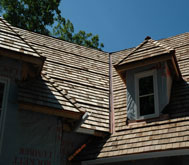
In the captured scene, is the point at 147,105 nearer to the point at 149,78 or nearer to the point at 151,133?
the point at 149,78

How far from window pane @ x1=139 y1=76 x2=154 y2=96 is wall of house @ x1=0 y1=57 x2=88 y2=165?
3.06 metres

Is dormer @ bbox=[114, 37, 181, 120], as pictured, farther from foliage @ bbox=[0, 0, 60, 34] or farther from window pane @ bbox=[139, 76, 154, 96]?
foliage @ bbox=[0, 0, 60, 34]

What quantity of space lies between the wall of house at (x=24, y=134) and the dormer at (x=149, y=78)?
276cm

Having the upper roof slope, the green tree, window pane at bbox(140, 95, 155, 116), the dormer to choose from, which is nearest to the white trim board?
the upper roof slope

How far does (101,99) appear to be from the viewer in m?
10.7

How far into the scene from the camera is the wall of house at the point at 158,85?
357 inches

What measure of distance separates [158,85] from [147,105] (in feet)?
2.25

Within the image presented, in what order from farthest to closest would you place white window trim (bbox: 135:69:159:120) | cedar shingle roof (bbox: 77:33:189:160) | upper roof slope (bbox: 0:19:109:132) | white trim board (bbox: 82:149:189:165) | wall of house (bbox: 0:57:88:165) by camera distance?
white window trim (bbox: 135:69:159:120) → upper roof slope (bbox: 0:19:109:132) → cedar shingle roof (bbox: 77:33:189:160) → white trim board (bbox: 82:149:189:165) → wall of house (bbox: 0:57:88:165)

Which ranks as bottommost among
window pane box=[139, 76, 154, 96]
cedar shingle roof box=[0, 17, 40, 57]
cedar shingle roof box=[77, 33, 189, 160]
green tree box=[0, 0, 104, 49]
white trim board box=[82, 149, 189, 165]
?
white trim board box=[82, 149, 189, 165]

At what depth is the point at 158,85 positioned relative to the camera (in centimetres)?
932

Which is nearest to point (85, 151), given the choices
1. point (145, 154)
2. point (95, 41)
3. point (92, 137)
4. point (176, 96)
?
point (92, 137)

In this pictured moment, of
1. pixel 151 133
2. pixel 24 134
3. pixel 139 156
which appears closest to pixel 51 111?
pixel 24 134

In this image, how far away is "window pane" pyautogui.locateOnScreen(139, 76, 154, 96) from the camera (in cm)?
956

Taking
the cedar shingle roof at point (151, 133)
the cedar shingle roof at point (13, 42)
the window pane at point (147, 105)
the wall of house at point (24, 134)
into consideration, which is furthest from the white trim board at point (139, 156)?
the cedar shingle roof at point (13, 42)
